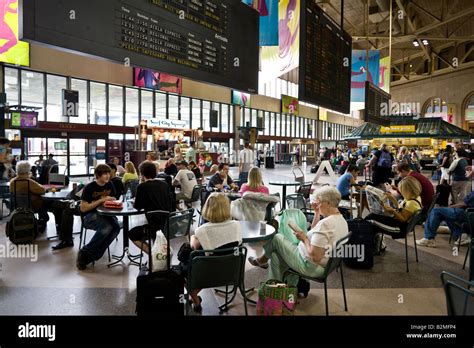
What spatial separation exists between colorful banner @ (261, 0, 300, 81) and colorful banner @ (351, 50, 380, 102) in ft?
13.8

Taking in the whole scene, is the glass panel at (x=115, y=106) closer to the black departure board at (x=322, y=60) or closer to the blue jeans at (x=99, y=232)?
the blue jeans at (x=99, y=232)

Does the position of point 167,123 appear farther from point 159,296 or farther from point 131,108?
point 159,296

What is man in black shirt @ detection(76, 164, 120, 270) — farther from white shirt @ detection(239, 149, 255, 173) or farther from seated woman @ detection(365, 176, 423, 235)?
white shirt @ detection(239, 149, 255, 173)

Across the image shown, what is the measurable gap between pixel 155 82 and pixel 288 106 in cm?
1523

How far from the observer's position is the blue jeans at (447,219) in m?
5.57

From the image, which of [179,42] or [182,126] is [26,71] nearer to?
[182,126]

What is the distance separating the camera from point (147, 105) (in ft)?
65.9

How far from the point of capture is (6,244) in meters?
5.77

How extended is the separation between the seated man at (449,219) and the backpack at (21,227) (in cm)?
634

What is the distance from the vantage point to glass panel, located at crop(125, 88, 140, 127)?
62.3 ft

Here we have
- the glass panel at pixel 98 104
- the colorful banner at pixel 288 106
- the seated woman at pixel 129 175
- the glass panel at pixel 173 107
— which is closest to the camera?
the seated woman at pixel 129 175

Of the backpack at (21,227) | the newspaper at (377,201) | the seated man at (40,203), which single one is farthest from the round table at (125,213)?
the newspaper at (377,201)

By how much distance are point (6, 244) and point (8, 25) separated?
1035 centimetres
